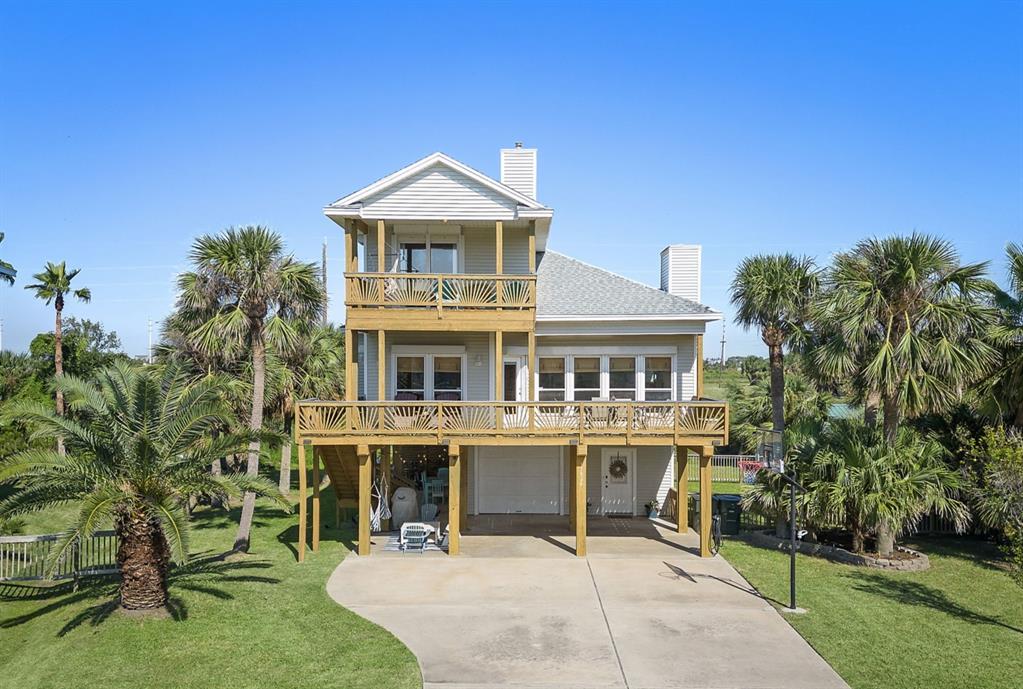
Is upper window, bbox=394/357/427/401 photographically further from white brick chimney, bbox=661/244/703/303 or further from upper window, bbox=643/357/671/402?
white brick chimney, bbox=661/244/703/303

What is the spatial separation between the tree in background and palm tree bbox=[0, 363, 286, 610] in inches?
514

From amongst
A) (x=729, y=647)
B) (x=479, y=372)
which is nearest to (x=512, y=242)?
(x=479, y=372)

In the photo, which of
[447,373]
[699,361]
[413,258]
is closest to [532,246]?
[413,258]

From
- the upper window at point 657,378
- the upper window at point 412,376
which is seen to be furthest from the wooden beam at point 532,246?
the upper window at point 657,378

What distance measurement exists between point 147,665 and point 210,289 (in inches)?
396

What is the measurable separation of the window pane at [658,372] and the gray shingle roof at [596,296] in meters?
1.63

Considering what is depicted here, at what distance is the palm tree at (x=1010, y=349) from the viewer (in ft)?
52.1

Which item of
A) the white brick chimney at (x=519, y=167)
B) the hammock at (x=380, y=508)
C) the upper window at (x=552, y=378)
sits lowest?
the hammock at (x=380, y=508)

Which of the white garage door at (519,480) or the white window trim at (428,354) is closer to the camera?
the white window trim at (428,354)

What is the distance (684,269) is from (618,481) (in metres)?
6.79

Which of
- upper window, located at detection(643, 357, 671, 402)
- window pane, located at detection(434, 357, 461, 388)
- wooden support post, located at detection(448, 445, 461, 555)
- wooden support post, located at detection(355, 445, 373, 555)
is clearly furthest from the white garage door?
wooden support post, located at detection(355, 445, 373, 555)

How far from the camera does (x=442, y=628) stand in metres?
11.9

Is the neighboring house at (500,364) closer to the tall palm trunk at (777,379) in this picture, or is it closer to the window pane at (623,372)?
the window pane at (623,372)

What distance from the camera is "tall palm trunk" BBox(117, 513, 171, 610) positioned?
40.7 ft
